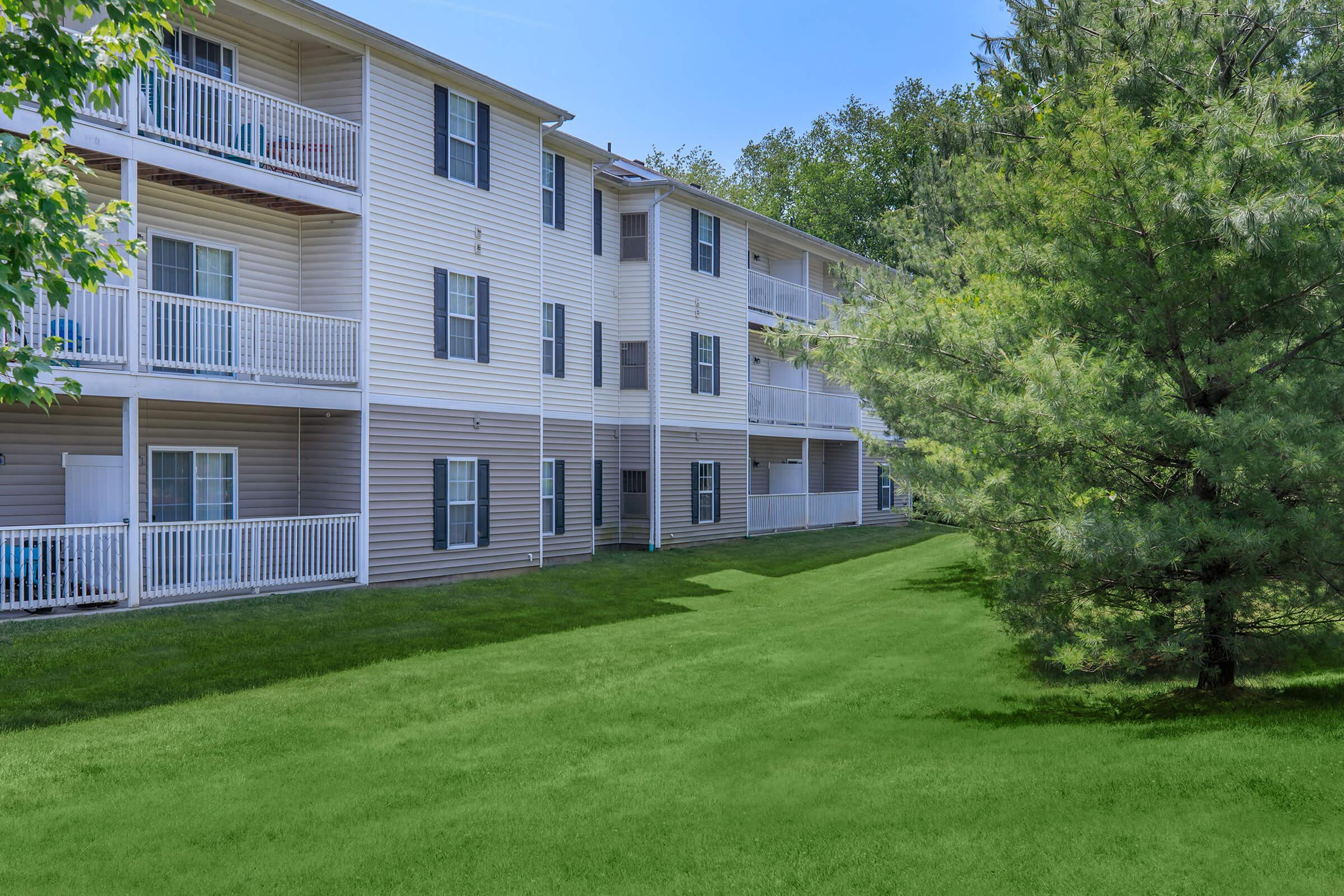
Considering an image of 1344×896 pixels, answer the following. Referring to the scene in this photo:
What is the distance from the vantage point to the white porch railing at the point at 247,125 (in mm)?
13695

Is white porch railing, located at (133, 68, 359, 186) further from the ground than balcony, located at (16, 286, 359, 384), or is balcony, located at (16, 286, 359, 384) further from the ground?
white porch railing, located at (133, 68, 359, 186)

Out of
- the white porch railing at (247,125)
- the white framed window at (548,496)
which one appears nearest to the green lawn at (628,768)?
the white porch railing at (247,125)

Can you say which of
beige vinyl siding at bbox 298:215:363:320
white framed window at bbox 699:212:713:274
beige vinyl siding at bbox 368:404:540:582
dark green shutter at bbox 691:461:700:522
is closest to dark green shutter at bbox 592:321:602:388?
dark green shutter at bbox 691:461:700:522

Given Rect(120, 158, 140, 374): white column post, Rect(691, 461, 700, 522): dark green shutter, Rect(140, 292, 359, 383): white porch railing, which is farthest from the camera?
Rect(691, 461, 700, 522): dark green shutter

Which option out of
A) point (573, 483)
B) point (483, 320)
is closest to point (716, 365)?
point (573, 483)

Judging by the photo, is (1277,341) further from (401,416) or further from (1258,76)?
(401,416)

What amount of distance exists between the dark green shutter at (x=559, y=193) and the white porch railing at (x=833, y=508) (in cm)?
1321

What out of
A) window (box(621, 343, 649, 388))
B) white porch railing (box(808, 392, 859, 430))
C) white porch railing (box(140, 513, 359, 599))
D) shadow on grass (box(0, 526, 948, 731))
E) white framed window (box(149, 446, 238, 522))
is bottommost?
shadow on grass (box(0, 526, 948, 731))

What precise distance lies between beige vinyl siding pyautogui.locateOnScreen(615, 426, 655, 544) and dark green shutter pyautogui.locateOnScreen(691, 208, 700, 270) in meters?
4.65

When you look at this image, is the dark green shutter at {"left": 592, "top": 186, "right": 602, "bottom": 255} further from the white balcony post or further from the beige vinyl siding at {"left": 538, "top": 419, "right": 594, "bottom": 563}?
the white balcony post

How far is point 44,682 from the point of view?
9.47 meters

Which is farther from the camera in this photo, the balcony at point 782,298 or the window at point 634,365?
the balcony at point 782,298

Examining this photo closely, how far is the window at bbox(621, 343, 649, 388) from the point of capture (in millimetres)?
24734

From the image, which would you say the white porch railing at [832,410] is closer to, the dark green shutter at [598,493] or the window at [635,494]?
the window at [635,494]
